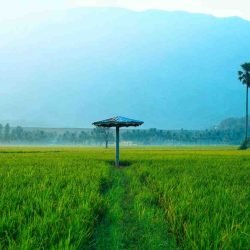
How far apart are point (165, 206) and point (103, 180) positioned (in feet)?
14.6

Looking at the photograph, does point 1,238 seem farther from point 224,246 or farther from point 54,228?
point 224,246

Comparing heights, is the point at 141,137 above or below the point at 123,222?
above

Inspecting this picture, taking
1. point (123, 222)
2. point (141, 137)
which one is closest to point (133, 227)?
point (123, 222)

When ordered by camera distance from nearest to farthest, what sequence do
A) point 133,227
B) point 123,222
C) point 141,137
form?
point 133,227 → point 123,222 → point 141,137

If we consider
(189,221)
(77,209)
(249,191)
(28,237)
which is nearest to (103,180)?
(249,191)

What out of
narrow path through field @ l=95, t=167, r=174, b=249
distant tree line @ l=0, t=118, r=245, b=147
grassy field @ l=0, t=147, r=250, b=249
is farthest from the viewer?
distant tree line @ l=0, t=118, r=245, b=147

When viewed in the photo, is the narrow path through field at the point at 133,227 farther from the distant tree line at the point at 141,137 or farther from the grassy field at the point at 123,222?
the distant tree line at the point at 141,137

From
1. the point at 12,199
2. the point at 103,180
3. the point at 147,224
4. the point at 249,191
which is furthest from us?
the point at 103,180

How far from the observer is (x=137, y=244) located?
5285 millimetres

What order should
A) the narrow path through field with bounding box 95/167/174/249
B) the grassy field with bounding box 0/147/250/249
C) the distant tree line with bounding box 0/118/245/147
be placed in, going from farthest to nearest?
the distant tree line with bounding box 0/118/245/147 < the narrow path through field with bounding box 95/167/174/249 < the grassy field with bounding box 0/147/250/249

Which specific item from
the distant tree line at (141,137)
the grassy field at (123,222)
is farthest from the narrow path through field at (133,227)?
the distant tree line at (141,137)

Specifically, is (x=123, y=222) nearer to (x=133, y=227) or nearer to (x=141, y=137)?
(x=133, y=227)

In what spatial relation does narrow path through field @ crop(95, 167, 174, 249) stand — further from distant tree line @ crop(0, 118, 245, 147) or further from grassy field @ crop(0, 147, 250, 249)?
distant tree line @ crop(0, 118, 245, 147)

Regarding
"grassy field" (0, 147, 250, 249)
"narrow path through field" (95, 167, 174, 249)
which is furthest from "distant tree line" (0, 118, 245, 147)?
"grassy field" (0, 147, 250, 249)
